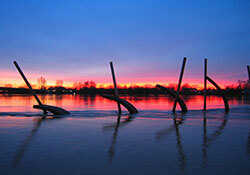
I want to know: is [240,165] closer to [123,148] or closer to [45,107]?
[123,148]

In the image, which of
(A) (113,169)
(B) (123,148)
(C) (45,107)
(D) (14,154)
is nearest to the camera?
(A) (113,169)

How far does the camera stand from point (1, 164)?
4.75 m

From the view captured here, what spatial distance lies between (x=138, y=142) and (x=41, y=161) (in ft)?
9.81

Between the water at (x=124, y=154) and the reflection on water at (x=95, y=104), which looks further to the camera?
the reflection on water at (x=95, y=104)

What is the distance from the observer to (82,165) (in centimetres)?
477

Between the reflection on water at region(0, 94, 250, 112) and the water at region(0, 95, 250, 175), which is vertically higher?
the water at region(0, 95, 250, 175)

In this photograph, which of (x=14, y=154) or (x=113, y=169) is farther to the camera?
(x=14, y=154)

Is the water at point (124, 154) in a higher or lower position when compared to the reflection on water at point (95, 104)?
higher

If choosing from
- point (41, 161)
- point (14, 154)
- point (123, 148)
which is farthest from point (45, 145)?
point (123, 148)

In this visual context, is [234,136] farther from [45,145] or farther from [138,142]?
[45,145]

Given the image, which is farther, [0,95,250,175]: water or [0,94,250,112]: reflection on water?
[0,94,250,112]: reflection on water

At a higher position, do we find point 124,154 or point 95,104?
point 124,154

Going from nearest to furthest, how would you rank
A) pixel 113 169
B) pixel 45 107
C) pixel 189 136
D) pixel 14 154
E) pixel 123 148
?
1. pixel 113 169
2. pixel 14 154
3. pixel 123 148
4. pixel 189 136
5. pixel 45 107

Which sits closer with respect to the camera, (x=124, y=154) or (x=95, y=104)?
(x=124, y=154)
